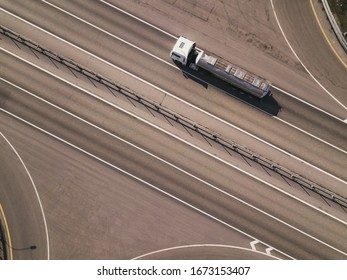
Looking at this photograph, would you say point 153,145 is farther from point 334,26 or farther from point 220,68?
point 334,26

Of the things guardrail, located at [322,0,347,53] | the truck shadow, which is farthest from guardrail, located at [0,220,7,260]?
guardrail, located at [322,0,347,53]

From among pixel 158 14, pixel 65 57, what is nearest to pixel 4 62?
pixel 65 57

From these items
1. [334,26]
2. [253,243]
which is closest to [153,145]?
[253,243]

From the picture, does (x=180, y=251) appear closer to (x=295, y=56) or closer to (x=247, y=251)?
(x=247, y=251)

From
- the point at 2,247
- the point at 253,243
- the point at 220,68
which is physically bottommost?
the point at 2,247

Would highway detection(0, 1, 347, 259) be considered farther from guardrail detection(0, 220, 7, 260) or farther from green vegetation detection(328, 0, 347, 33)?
green vegetation detection(328, 0, 347, 33)

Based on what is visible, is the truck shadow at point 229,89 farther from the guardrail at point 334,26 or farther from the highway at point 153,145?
the guardrail at point 334,26
